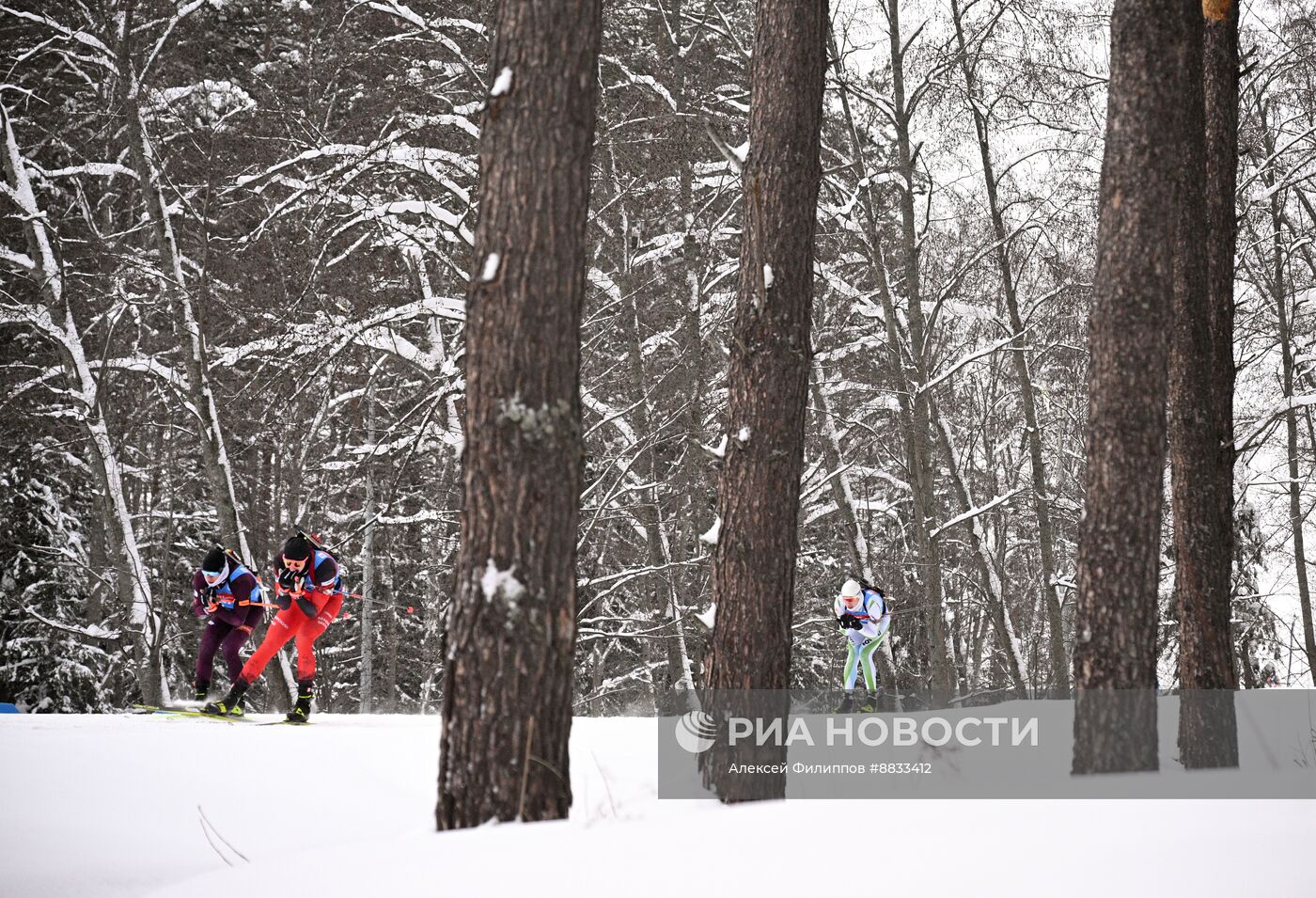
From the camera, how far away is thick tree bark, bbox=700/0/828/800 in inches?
218

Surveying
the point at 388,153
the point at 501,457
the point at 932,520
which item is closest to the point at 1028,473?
the point at 932,520

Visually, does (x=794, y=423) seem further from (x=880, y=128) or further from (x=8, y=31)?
(x=8, y=31)

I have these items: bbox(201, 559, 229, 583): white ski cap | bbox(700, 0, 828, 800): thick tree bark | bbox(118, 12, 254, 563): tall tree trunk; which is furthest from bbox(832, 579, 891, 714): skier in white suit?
bbox(118, 12, 254, 563): tall tree trunk

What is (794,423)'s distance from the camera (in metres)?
5.68

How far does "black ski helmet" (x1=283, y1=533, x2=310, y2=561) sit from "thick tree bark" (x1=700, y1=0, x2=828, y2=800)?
4053 mm

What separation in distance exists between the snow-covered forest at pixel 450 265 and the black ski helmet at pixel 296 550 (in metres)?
2.39

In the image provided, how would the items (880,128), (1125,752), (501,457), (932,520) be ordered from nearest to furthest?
(501,457)
(1125,752)
(932,520)
(880,128)

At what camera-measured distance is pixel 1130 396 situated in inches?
198

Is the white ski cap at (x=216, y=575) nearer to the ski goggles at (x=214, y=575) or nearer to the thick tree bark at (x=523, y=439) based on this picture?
the ski goggles at (x=214, y=575)

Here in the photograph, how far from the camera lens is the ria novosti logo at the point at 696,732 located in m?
5.62

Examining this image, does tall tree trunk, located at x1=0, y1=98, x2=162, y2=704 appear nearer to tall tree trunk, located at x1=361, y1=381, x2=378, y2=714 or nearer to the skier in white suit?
tall tree trunk, located at x1=361, y1=381, x2=378, y2=714

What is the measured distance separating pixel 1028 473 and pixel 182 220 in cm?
1990

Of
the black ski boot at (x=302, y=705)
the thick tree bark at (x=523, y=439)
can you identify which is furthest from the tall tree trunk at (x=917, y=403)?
the thick tree bark at (x=523, y=439)

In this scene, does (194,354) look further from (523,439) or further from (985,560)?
(985,560)
